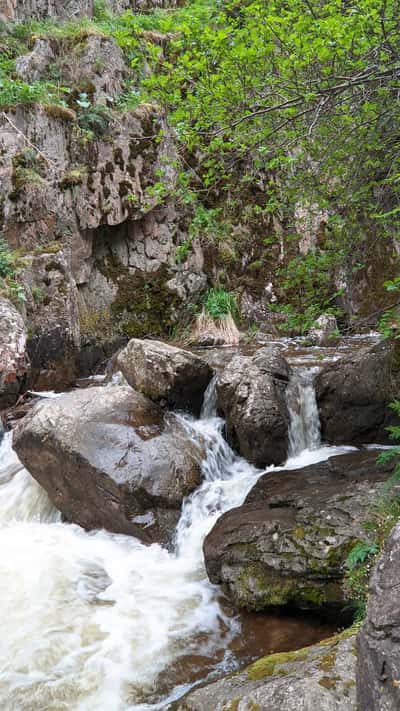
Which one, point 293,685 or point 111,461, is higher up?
point 111,461

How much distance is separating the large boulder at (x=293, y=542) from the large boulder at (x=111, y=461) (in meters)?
0.92

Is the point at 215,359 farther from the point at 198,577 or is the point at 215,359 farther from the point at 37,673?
the point at 37,673

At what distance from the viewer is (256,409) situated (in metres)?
6.35

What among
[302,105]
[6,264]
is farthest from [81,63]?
[302,105]

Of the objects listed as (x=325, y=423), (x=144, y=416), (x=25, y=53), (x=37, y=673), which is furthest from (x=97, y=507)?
(x=25, y=53)

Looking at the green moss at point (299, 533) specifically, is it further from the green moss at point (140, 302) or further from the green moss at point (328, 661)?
the green moss at point (140, 302)

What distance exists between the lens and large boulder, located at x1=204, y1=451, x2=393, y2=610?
3.72 metres

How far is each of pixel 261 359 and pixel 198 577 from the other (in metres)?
3.46

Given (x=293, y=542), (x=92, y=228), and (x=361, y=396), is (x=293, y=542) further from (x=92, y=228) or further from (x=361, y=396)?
(x=92, y=228)

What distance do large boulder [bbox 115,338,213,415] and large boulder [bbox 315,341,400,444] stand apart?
188 cm

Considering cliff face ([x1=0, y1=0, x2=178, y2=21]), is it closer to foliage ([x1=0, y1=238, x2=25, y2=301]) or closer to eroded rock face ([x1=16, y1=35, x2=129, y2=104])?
eroded rock face ([x1=16, y1=35, x2=129, y2=104])

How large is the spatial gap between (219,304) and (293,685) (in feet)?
34.7

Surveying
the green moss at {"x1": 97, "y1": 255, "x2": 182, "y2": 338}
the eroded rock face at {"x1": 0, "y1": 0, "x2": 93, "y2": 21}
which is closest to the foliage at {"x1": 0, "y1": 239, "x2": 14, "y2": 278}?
the green moss at {"x1": 97, "y1": 255, "x2": 182, "y2": 338}

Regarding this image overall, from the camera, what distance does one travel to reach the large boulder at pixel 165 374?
6602 millimetres
